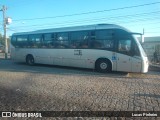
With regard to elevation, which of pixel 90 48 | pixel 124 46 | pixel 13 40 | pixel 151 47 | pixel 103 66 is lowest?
pixel 103 66

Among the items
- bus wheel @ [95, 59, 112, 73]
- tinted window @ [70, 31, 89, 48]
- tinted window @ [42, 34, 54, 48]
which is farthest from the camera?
tinted window @ [42, 34, 54, 48]

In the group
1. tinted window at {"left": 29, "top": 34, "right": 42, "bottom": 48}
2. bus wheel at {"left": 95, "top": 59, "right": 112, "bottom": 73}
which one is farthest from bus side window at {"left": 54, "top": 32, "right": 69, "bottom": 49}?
bus wheel at {"left": 95, "top": 59, "right": 112, "bottom": 73}

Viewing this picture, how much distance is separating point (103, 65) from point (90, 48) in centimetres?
152

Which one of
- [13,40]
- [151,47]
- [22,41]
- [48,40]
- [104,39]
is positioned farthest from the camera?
[151,47]

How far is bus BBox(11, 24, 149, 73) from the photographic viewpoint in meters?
12.1

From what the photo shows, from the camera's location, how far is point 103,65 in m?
13.1

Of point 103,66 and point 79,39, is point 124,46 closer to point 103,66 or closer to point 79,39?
point 103,66

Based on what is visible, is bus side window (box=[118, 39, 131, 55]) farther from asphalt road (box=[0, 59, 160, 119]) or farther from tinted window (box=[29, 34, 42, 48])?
tinted window (box=[29, 34, 42, 48])

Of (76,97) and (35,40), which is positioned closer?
(76,97)

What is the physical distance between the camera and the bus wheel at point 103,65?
1295cm

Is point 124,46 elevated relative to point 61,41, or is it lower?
lower

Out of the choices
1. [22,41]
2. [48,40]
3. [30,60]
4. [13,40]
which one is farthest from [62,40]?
[13,40]

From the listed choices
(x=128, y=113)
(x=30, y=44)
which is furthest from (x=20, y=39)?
(x=128, y=113)

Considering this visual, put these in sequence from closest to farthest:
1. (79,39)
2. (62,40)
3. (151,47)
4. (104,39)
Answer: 1. (104,39)
2. (79,39)
3. (62,40)
4. (151,47)
